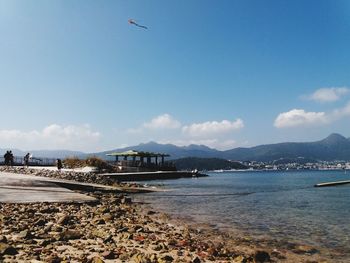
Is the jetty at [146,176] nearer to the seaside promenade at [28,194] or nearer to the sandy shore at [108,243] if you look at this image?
the seaside promenade at [28,194]

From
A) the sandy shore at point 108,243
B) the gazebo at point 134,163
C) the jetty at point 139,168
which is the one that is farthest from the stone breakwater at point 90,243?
the gazebo at point 134,163

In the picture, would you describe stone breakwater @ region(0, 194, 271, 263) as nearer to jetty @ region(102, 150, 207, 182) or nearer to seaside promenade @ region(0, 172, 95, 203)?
seaside promenade @ region(0, 172, 95, 203)

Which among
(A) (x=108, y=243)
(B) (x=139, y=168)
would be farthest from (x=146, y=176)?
(A) (x=108, y=243)

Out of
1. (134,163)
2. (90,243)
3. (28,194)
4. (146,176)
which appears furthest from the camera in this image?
(134,163)

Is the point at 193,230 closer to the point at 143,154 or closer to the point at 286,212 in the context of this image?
the point at 286,212

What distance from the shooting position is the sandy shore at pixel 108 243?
28.9 feet

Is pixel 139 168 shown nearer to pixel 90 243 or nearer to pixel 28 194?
pixel 28 194

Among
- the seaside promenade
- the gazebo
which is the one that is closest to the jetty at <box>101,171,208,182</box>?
the gazebo

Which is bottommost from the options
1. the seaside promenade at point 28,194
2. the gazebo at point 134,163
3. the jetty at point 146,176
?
the jetty at point 146,176

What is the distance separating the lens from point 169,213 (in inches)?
869

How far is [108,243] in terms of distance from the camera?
10.6 m

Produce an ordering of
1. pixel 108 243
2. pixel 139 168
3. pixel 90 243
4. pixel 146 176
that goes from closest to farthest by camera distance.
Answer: pixel 90 243, pixel 108 243, pixel 146 176, pixel 139 168

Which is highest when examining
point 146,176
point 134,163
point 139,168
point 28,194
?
point 134,163

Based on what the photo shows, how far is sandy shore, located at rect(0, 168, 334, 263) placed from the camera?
8.82 meters
